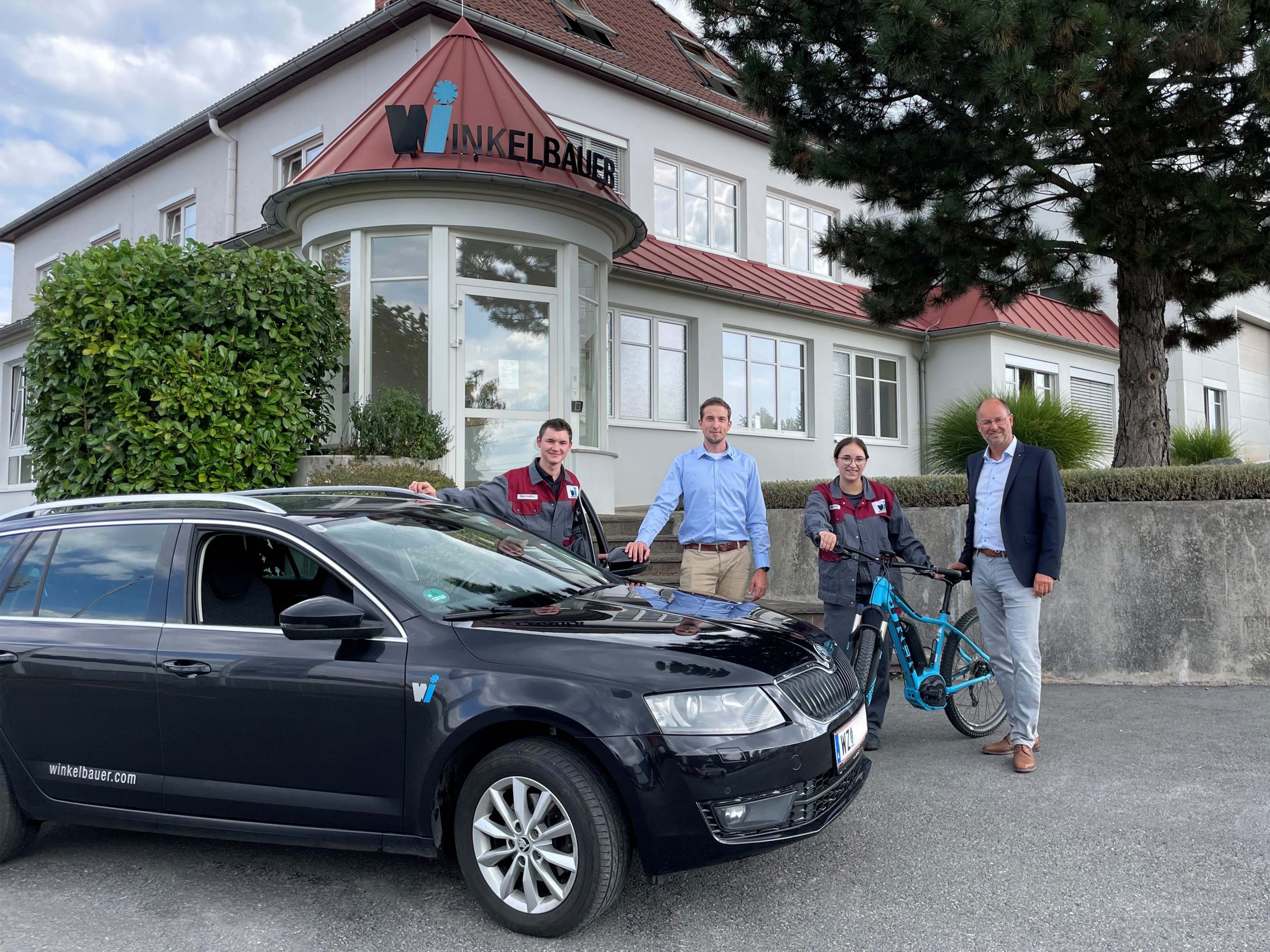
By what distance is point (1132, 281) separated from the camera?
10141mm

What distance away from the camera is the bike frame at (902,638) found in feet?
19.4

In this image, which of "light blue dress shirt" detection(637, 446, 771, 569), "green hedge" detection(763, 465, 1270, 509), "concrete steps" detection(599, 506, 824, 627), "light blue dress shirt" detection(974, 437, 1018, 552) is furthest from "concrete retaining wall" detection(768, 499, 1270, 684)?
"light blue dress shirt" detection(637, 446, 771, 569)

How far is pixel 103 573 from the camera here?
14.3ft

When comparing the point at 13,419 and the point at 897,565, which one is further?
the point at 13,419

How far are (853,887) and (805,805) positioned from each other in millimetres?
570

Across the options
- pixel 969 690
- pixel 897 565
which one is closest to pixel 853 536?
pixel 897 565

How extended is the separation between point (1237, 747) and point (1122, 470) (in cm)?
306

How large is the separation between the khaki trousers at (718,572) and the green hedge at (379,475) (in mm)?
3701

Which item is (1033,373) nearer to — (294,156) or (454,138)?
(454,138)

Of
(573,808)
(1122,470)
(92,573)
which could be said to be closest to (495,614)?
(573,808)

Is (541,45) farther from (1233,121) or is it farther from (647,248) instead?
(1233,121)

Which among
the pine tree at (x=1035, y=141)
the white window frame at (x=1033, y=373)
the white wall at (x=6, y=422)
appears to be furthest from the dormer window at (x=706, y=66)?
the white wall at (x=6, y=422)

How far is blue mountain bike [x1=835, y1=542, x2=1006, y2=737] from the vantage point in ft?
19.0

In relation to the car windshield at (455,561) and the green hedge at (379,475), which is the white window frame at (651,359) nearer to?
the green hedge at (379,475)
